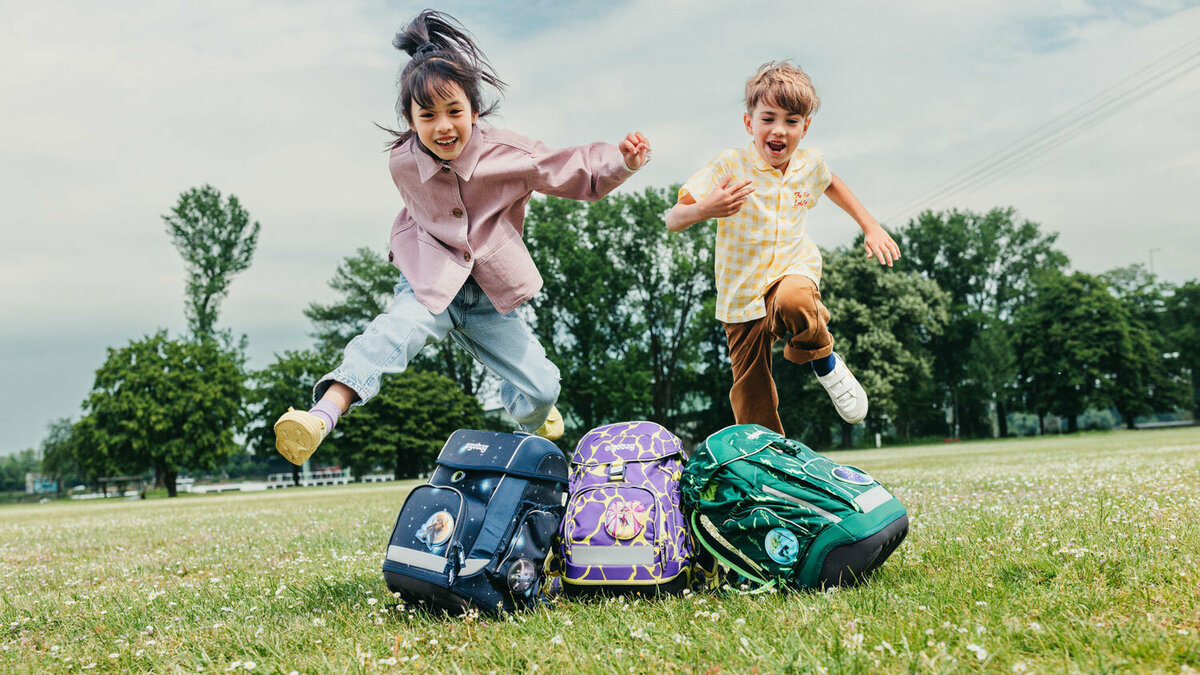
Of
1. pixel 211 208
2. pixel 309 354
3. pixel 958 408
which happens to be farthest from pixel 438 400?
pixel 958 408

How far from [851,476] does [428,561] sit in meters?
2.07

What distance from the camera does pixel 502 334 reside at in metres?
5.16

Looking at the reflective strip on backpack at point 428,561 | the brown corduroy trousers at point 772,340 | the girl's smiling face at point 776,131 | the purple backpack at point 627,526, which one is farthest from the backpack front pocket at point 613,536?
the girl's smiling face at point 776,131

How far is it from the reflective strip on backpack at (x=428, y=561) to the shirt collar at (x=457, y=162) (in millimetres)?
2131

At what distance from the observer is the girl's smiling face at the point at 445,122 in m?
4.61

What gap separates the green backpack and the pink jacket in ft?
5.36

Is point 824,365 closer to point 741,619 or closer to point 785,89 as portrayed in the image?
point 785,89

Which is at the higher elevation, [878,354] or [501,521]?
[878,354]

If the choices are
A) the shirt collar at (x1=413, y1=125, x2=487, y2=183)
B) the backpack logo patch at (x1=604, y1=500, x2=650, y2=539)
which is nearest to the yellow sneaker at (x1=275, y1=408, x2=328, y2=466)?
the backpack logo patch at (x1=604, y1=500, x2=650, y2=539)

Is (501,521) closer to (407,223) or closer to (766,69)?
(407,223)

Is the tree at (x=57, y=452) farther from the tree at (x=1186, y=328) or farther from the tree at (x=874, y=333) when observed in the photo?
the tree at (x=1186, y=328)

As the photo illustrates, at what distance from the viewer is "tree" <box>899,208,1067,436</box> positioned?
67500 millimetres

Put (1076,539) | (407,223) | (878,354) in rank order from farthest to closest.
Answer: (878,354) → (407,223) → (1076,539)

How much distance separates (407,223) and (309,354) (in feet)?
188
